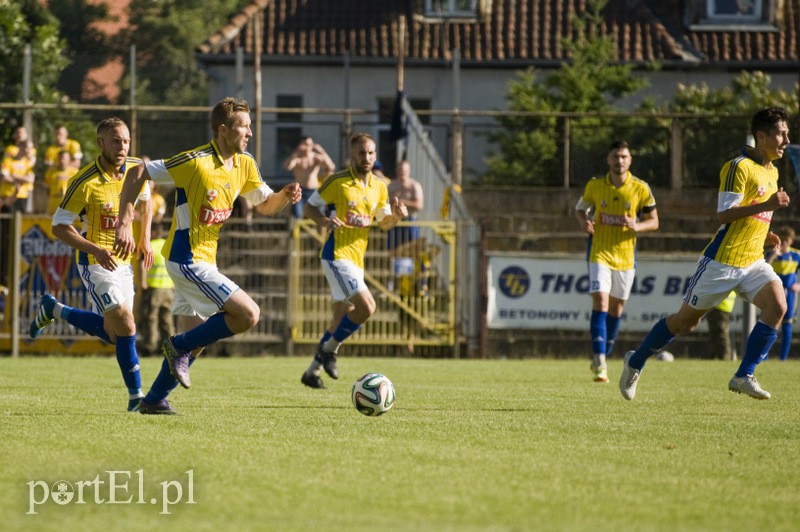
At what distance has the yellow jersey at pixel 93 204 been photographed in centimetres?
930

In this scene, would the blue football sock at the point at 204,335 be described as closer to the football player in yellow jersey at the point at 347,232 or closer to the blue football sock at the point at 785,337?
the football player in yellow jersey at the point at 347,232

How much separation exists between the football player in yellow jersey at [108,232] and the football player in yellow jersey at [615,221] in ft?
17.8

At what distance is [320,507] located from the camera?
548 centimetres

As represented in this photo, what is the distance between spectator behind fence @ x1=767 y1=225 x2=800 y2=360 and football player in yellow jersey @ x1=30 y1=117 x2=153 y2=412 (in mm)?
10124

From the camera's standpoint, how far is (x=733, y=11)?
31891mm

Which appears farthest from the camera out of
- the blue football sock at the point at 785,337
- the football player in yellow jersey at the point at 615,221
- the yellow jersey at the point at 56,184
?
the yellow jersey at the point at 56,184

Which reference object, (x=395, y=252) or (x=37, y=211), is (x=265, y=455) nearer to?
(x=395, y=252)

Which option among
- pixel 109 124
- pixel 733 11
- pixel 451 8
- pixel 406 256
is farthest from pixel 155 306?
pixel 733 11

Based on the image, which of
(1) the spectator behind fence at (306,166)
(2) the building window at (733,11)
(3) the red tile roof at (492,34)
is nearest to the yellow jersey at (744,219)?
(1) the spectator behind fence at (306,166)

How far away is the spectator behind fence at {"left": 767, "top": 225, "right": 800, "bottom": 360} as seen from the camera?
1695 cm

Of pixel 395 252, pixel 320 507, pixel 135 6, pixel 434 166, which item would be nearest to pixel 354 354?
pixel 395 252

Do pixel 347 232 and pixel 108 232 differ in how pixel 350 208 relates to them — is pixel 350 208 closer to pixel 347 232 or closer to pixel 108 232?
pixel 347 232

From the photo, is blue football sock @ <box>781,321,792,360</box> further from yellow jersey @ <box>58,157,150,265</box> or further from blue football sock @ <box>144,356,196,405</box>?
blue football sock @ <box>144,356,196,405</box>

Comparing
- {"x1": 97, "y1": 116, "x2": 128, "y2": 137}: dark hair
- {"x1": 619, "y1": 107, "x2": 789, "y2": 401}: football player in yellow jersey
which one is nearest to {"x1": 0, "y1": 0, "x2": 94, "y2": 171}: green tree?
{"x1": 97, "y1": 116, "x2": 128, "y2": 137}: dark hair
